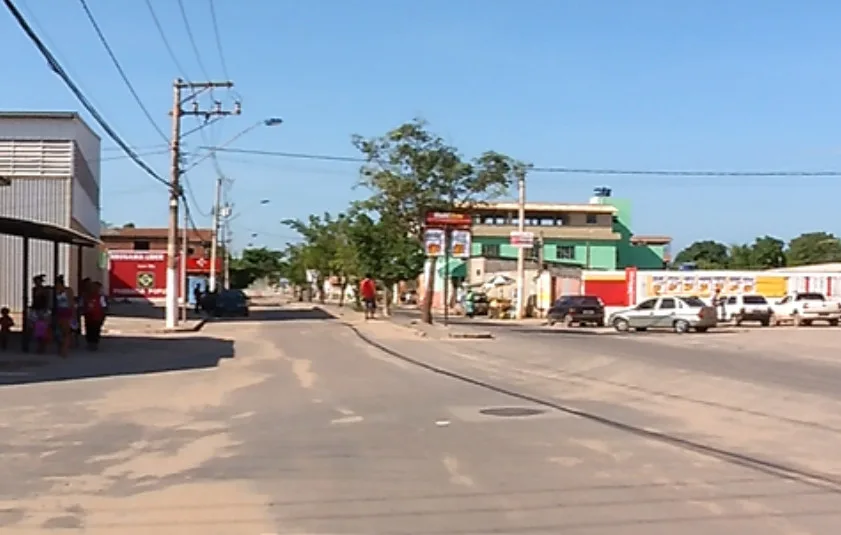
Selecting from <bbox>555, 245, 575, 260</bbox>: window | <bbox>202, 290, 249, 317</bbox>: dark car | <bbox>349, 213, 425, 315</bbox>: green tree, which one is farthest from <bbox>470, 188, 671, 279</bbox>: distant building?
<bbox>349, 213, 425, 315</bbox>: green tree

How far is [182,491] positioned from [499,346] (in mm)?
23625

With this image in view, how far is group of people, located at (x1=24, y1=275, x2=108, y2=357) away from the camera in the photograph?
26.7m

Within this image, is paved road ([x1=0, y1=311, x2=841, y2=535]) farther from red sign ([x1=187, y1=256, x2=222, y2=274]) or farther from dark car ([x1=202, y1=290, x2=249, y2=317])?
red sign ([x1=187, y1=256, x2=222, y2=274])

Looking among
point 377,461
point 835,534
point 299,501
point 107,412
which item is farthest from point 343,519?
point 107,412

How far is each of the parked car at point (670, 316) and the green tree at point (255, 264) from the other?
9961 cm

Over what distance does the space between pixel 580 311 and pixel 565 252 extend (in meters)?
51.0

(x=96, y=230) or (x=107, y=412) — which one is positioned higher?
(x=96, y=230)

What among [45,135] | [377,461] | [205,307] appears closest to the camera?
[377,461]

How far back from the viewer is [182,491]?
9.84m

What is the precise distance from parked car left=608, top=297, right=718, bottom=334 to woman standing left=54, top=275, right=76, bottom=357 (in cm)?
2631

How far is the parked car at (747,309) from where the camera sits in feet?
175

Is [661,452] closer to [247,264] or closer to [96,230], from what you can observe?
[96,230]

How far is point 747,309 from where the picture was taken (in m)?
53.7

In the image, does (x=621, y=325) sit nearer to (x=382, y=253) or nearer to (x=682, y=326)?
(x=682, y=326)
